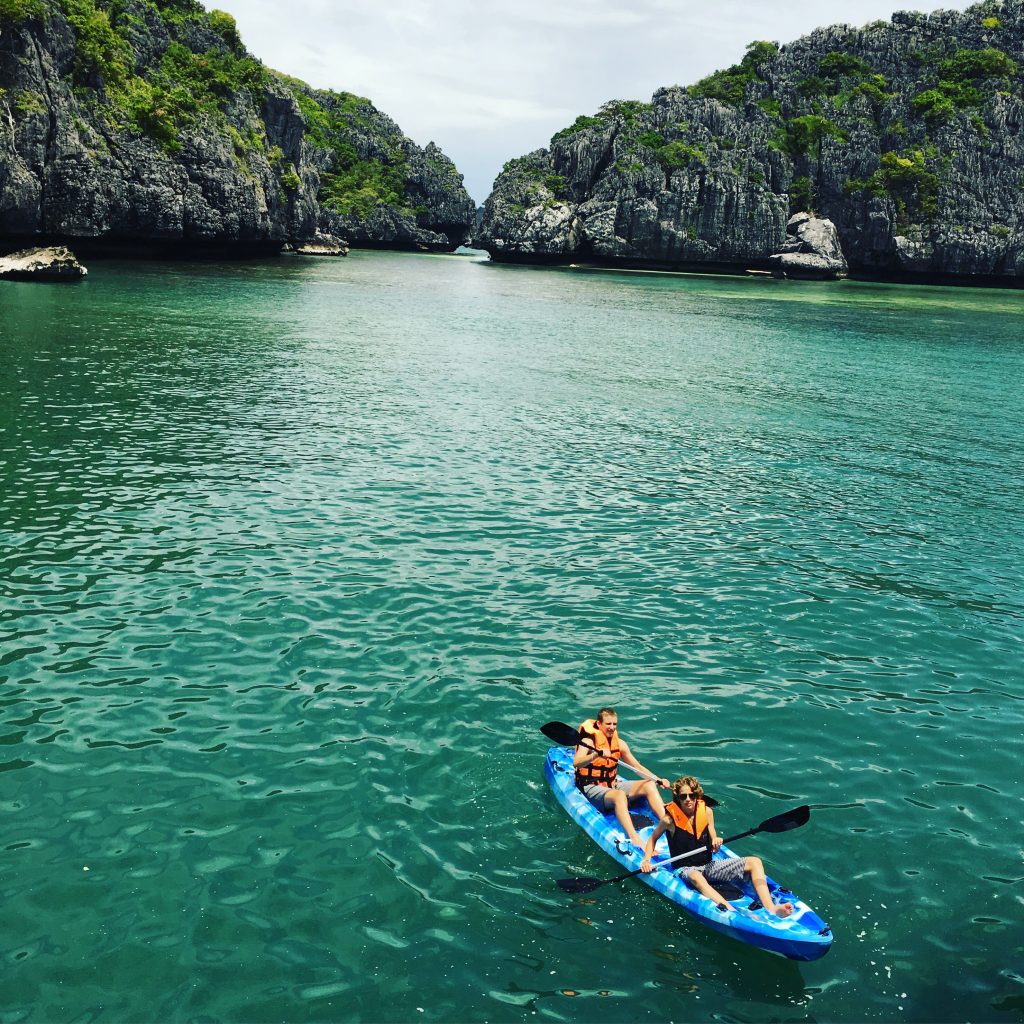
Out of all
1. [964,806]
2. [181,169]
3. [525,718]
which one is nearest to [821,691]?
[964,806]

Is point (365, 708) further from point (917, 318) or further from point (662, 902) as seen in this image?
point (917, 318)

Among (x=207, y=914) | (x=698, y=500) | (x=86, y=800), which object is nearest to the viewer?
(x=207, y=914)

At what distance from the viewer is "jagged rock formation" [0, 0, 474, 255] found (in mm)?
74625

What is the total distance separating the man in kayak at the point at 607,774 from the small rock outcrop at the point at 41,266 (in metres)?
69.4

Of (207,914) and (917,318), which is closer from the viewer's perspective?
(207,914)

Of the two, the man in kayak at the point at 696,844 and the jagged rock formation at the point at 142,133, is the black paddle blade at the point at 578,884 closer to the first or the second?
the man in kayak at the point at 696,844

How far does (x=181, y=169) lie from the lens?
302 ft

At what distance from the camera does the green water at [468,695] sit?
9672mm

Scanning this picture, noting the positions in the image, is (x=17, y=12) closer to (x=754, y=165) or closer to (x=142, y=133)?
(x=142, y=133)

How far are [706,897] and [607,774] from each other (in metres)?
2.39

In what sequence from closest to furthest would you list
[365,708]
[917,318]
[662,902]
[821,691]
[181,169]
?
[662,902], [365,708], [821,691], [917,318], [181,169]

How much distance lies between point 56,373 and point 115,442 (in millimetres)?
11376

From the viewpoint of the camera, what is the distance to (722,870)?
10883 millimetres

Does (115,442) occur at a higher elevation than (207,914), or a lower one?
higher
